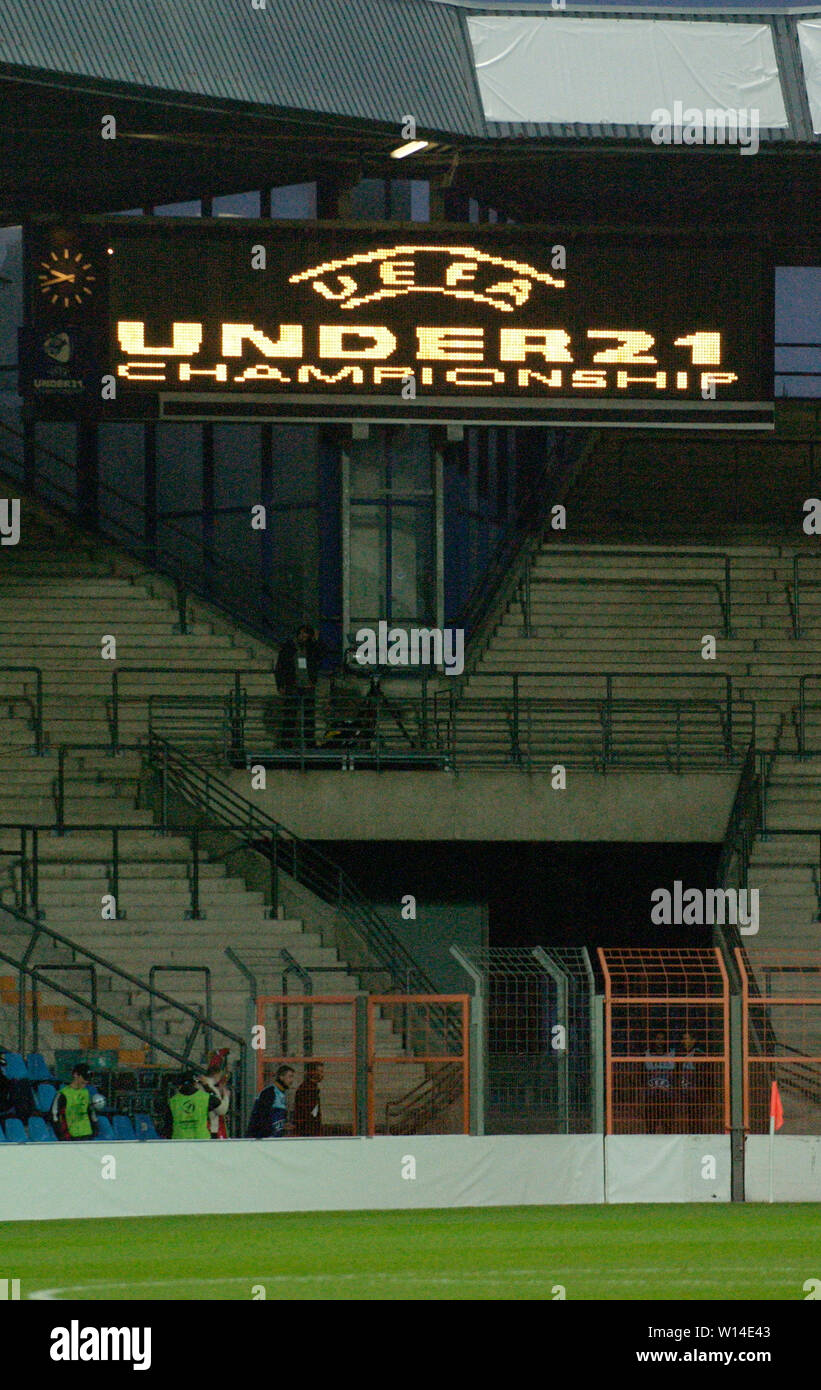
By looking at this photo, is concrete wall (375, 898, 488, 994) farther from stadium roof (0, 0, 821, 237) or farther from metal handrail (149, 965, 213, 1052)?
stadium roof (0, 0, 821, 237)

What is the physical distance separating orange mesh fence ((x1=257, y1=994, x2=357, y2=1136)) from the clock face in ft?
18.7

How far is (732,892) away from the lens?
21.2 m

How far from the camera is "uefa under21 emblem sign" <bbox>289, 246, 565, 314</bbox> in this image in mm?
18953

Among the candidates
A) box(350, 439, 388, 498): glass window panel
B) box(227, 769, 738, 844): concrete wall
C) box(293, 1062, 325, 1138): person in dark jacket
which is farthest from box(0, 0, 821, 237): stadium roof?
box(293, 1062, 325, 1138): person in dark jacket

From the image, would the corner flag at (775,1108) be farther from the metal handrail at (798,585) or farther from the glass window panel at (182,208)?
the glass window panel at (182,208)

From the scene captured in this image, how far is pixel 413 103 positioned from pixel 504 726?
6.59m

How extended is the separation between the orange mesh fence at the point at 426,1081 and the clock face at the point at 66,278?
6100 millimetres

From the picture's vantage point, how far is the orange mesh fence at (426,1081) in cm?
1648

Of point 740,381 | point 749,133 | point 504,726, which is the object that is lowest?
point 504,726

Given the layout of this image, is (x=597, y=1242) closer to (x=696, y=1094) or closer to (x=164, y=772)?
(x=696, y=1094)

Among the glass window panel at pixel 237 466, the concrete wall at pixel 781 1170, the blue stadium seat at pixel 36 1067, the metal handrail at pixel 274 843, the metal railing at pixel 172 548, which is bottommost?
the concrete wall at pixel 781 1170

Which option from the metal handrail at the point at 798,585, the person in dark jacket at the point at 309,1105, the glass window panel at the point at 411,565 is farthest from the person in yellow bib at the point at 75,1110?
the metal handrail at the point at 798,585

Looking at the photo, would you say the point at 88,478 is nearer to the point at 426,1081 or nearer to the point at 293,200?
the point at 293,200
